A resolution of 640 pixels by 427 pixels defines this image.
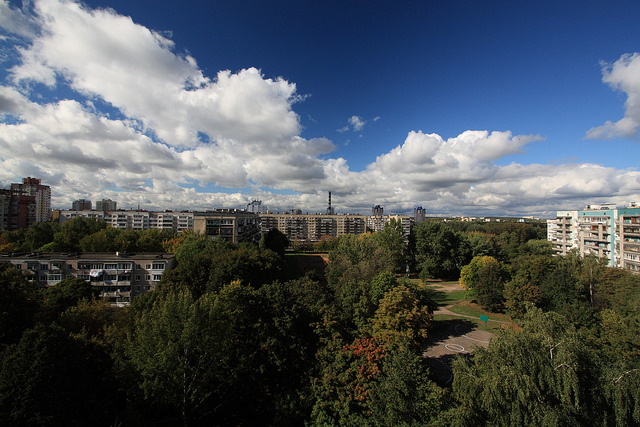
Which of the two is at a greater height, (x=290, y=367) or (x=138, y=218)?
(x=138, y=218)

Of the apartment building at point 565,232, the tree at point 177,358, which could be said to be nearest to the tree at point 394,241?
the apartment building at point 565,232

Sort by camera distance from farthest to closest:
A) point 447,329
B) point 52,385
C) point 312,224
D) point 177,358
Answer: point 312,224
point 447,329
point 177,358
point 52,385

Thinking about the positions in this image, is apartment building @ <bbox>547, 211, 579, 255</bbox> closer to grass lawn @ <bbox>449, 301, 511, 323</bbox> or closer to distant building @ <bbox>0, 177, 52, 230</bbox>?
grass lawn @ <bbox>449, 301, 511, 323</bbox>

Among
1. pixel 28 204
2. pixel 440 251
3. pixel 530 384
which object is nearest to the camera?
pixel 530 384

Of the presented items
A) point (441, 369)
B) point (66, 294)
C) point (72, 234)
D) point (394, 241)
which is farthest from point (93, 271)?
point (394, 241)

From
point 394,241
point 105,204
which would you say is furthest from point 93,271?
point 105,204

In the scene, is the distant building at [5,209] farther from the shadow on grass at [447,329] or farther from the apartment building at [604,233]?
the apartment building at [604,233]

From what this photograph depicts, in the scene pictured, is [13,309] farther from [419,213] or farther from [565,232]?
[419,213]

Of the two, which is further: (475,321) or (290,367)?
(475,321)

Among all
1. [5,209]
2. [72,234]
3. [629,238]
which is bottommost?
[72,234]

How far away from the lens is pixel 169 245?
45.8m

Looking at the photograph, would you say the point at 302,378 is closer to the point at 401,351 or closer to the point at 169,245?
the point at 401,351

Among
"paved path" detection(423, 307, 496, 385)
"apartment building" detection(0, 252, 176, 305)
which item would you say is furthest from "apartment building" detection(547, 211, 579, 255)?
"apartment building" detection(0, 252, 176, 305)

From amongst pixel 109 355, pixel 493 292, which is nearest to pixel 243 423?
pixel 109 355
